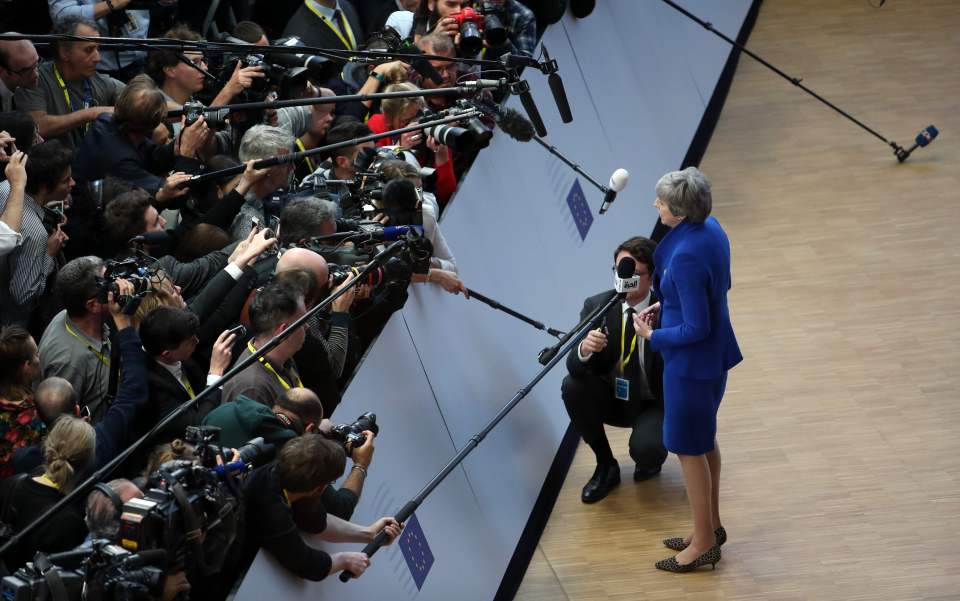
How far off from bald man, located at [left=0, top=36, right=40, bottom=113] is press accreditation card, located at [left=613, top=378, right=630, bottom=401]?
2.56m

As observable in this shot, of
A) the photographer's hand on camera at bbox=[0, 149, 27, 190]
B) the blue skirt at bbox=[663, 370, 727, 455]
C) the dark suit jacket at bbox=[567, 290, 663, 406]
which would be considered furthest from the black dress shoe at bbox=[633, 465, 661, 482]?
the photographer's hand on camera at bbox=[0, 149, 27, 190]

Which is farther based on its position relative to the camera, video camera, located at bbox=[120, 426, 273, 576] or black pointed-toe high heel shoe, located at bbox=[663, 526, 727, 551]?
black pointed-toe high heel shoe, located at bbox=[663, 526, 727, 551]

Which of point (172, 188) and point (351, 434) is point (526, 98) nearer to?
point (351, 434)

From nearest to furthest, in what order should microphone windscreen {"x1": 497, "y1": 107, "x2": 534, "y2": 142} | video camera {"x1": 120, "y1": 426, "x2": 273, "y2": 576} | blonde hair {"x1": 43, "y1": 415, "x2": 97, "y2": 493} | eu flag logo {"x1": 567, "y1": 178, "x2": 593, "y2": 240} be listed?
video camera {"x1": 120, "y1": 426, "x2": 273, "y2": 576} < blonde hair {"x1": 43, "y1": 415, "x2": 97, "y2": 493} < microphone windscreen {"x1": 497, "y1": 107, "x2": 534, "y2": 142} < eu flag logo {"x1": 567, "y1": 178, "x2": 593, "y2": 240}

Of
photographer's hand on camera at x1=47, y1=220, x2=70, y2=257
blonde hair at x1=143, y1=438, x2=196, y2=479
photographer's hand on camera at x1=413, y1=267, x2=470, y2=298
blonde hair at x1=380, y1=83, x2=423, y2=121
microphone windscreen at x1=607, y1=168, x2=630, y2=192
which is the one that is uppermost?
photographer's hand on camera at x1=47, y1=220, x2=70, y2=257

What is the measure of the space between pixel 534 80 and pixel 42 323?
3178 mm

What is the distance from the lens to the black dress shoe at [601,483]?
5570 millimetres

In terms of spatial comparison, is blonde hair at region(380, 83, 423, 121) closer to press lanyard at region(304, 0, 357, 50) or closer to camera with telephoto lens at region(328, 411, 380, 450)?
press lanyard at region(304, 0, 357, 50)

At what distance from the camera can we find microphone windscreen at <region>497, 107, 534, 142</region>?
13.3 feet

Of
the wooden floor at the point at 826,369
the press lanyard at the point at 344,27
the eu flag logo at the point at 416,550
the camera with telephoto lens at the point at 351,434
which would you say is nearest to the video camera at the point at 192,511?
the camera with telephoto lens at the point at 351,434

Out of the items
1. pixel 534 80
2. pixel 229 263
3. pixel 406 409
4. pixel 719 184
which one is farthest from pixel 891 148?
pixel 229 263

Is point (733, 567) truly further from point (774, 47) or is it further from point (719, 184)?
point (774, 47)

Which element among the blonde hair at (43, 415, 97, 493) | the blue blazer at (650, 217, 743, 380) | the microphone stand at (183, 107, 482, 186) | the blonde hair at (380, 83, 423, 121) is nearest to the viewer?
the blonde hair at (43, 415, 97, 493)

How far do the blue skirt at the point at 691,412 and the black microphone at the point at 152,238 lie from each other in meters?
1.85
